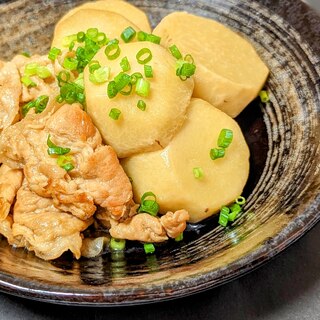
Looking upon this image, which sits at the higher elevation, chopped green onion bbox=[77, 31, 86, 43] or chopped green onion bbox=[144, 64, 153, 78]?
chopped green onion bbox=[144, 64, 153, 78]

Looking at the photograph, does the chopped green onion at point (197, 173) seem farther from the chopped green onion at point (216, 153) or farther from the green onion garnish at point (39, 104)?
the green onion garnish at point (39, 104)

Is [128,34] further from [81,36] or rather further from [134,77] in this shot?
[134,77]

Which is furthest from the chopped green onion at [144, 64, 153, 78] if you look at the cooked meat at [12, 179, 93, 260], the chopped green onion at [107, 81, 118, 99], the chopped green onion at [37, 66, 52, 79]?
the cooked meat at [12, 179, 93, 260]

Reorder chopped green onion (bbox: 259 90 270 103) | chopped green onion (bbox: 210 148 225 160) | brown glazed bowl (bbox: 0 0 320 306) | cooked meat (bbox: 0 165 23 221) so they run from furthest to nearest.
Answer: chopped green onion (bbox: 259 90 270 103) → chopped green onion (bbox: 210 148 225 160) → cooked meat (bbox: 0 165 23 221) → brown glazed bowl (bbox: 0 0 320 306)

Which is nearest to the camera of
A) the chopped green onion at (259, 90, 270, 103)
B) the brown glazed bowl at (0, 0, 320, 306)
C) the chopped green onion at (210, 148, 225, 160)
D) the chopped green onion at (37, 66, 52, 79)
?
the brown glazed bowl at (0, 0, 320, 306)

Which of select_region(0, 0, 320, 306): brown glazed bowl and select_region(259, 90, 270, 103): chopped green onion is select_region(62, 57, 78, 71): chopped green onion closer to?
select_region(0, 0, 320, 306): brown glazed bowl

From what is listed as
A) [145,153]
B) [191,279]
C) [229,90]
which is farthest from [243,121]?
[191,279]

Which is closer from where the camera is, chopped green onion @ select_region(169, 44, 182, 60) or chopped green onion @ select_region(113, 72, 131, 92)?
chopped green onion @ select_region(113, 72, 131, 92)
